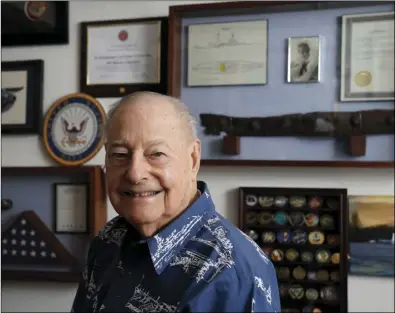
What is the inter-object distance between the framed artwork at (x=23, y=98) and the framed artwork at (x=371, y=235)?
912mm

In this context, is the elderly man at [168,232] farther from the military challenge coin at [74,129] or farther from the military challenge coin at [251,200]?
the military challenge coin at [74,129]

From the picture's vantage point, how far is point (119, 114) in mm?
786

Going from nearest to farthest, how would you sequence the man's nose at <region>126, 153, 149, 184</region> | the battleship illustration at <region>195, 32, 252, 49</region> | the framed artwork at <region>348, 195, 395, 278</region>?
the man's nose at <region>126, 153, 149, 184</region> < the framed artwork at <region>348, 195, 395, 278</region> < the battleship illustration at <region>195, 32, 252, 49</region>

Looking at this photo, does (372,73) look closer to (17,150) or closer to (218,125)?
(218,125)

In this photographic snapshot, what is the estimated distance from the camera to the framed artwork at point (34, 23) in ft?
4.53

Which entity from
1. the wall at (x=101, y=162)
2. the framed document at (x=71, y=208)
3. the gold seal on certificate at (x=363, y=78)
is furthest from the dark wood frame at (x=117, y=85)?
the gold seal on certificate at (x=363, y=78)

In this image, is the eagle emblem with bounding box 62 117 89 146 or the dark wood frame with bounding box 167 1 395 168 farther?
the eagle emblem with bounding box 62 117 89 146

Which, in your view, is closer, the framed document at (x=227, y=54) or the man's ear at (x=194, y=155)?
the man's ear at (x=194, y=155)

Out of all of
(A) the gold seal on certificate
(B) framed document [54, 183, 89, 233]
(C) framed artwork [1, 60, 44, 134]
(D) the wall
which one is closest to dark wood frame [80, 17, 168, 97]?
(D) the wall

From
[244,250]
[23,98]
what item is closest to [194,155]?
[244,250]

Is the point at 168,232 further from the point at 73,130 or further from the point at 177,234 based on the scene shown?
the point at 73,130

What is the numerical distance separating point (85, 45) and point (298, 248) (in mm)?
815

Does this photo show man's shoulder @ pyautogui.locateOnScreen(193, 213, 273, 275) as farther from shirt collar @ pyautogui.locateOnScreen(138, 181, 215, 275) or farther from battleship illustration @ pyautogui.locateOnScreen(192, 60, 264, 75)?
battleship illustration @ pyautogui.locateOnScreen(192, 60, 264, 75)

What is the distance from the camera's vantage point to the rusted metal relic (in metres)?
1.17
